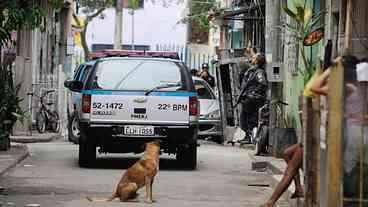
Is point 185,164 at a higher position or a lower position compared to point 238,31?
lower

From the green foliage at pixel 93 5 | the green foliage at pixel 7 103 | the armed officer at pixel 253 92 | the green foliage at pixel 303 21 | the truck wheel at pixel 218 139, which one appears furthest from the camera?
the green foliage at pixel 93 5

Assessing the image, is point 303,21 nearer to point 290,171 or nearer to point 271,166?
point 271,166

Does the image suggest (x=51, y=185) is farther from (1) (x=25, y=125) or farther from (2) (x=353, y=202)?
(1) (x=25, y=125)

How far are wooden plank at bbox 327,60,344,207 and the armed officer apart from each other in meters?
14.0

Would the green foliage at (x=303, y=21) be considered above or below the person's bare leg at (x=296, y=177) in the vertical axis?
above

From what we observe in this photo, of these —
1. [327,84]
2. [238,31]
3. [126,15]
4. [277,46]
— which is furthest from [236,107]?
[126,15]

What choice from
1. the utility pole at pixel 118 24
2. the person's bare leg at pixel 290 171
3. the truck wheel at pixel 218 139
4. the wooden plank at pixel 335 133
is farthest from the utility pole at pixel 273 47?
the utility pole at pixel 118 24

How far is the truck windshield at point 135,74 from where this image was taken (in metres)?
16.9

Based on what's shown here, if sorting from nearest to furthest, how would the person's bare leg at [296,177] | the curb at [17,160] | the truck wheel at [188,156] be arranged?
1. the person's bare leg at [296,177]
2. the curb at [17,160]
3. the truck wheel at [188,156]

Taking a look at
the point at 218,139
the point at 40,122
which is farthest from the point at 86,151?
the point at 40,122

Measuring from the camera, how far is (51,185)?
1437 cm

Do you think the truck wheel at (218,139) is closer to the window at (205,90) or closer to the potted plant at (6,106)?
the window at (205,90)

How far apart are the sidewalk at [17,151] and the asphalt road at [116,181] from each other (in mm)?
149

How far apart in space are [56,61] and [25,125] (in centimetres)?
1154
